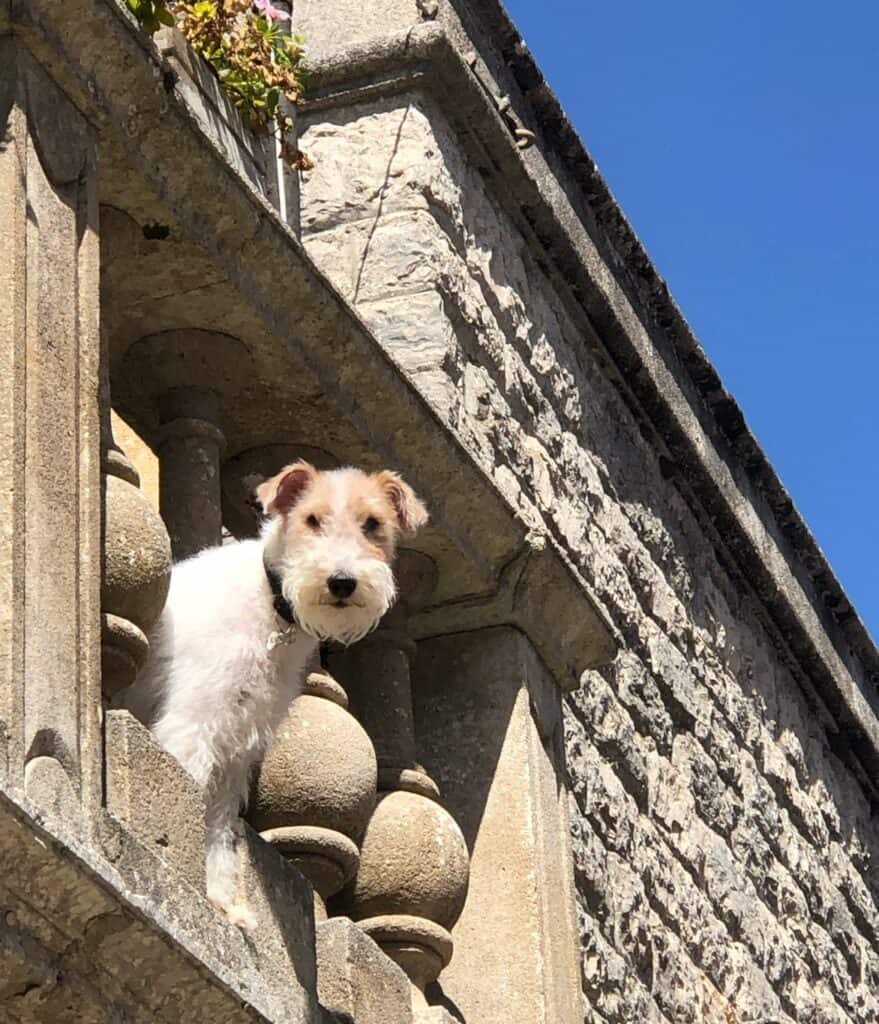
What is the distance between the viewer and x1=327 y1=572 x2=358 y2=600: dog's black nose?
4.91 metres

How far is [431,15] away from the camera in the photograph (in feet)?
27.5

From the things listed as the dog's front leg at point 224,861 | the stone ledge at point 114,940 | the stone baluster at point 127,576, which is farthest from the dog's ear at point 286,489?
the stone ledge at point 114,940

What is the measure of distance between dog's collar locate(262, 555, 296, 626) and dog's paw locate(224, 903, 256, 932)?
67 cm

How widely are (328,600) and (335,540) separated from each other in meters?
0.15

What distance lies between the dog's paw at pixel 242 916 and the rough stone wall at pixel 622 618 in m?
2.73

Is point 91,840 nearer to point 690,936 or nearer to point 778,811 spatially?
point 690,936

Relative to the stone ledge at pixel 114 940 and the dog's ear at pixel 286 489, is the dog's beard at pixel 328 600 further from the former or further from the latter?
the stone ledge at pixel 114 940

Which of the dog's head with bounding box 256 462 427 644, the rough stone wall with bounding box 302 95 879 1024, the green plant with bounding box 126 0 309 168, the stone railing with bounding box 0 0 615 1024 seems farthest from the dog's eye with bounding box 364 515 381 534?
the green plant with bounding box 126 0 309 168

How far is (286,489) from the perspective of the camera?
16.6 feet

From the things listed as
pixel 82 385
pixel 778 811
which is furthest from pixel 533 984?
pixel 778 811

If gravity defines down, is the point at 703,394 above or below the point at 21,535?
above

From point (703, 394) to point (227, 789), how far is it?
→ 19.4 ft

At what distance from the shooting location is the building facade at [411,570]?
13.7 ft

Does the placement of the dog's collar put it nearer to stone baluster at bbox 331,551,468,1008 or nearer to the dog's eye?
the dog's eye
